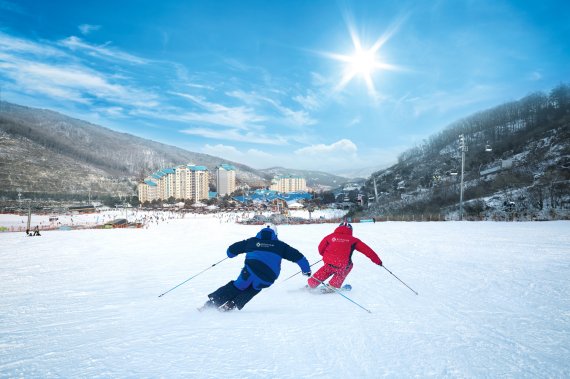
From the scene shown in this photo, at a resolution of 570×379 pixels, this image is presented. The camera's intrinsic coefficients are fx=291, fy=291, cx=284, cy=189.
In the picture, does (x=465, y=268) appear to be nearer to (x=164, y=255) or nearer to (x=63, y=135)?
(x=164, y=255)

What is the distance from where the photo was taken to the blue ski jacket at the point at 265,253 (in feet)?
13.2

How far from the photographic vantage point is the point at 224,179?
340ft

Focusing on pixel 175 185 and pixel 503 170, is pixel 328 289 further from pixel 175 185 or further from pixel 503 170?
pixel 175 185

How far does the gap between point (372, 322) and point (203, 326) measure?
206 centimetres

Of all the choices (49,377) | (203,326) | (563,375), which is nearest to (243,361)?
(203,326)

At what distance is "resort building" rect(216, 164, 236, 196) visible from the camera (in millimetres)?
103125

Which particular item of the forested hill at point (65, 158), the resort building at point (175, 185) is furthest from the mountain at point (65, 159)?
the resort building at point (175, 185)

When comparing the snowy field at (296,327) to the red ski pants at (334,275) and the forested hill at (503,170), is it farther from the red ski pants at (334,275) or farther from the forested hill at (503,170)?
the forested hill at (503,170)

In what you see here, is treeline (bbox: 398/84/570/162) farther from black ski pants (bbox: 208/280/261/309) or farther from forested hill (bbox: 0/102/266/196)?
forested hill (bbox: 0/102/266/196)

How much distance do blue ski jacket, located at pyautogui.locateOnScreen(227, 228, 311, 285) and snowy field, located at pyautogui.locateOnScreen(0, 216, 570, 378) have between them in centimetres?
54

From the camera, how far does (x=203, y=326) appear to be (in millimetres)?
3389

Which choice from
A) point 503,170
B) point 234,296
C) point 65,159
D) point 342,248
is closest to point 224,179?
point 65,159

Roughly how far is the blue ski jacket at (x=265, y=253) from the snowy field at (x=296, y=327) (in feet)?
1.78

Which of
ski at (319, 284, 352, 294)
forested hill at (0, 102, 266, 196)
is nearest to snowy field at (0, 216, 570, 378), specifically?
ski at (319, 284, 352, 294)
